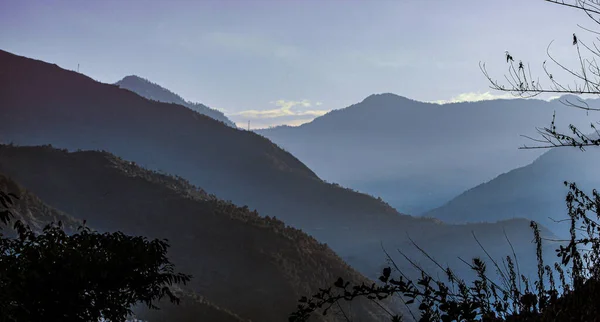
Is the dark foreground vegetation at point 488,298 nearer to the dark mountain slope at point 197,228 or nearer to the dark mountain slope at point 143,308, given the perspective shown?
the dark mountain slope at point 143,308

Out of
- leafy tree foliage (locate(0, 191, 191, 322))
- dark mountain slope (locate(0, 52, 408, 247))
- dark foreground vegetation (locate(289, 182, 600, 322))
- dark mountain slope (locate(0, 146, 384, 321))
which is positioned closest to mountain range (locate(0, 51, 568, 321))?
dark mountain slope (locate(0, 146, 384, 321))

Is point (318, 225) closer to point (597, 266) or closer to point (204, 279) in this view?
point (204, 279)

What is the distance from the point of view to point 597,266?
13.6 feet

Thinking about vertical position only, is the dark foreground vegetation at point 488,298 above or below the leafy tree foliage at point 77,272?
above

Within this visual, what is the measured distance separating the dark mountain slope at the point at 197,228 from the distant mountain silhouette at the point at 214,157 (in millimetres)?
26257

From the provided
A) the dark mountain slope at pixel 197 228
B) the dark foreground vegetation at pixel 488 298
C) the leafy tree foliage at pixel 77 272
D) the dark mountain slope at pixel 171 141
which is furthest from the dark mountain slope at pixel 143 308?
the dark mountain slope at pixel 171 141

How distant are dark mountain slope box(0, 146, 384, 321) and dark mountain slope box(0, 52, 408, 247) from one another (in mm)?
26902

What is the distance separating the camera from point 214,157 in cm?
9456

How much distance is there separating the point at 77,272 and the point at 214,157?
279 ft

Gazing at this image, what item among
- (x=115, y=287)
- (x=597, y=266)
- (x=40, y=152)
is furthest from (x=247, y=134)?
(x=597, y=266)

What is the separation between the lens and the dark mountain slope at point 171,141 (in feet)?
275

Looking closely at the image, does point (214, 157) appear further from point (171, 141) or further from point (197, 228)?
point (197, 228)

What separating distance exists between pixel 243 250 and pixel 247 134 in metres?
64.2

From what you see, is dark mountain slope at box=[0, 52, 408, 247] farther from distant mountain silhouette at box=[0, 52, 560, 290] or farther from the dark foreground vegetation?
the dark foreground vegetation
